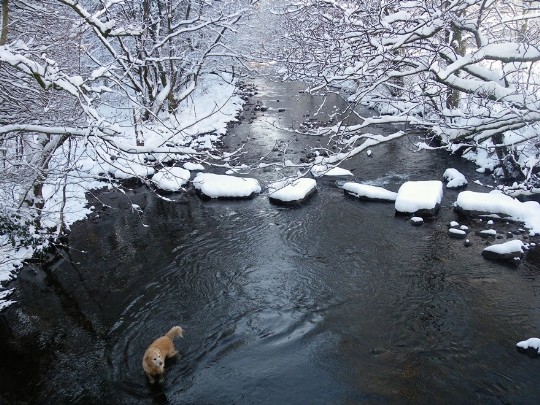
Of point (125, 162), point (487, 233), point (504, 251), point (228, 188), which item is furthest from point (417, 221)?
point (125, 162)

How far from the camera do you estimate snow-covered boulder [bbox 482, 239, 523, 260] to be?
8.94 m

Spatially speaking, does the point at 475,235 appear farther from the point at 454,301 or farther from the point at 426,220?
the point at 454,301

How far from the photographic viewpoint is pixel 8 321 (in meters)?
7.78

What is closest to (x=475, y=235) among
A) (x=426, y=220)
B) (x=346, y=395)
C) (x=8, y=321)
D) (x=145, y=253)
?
(x=426, y=220)

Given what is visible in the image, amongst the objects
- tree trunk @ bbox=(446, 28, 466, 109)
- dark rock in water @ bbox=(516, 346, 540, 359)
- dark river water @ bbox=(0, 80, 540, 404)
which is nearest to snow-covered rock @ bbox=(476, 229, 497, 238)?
dark river water @ bbox=(0, 80, 540, 404)

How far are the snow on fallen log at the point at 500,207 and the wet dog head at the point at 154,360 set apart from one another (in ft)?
28.1

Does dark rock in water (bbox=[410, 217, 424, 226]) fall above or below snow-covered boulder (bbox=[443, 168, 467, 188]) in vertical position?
below

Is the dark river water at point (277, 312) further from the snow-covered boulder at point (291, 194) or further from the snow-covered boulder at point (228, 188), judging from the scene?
the snow-covered boulder at point (228, 188)

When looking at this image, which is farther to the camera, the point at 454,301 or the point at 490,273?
the point at 490,273

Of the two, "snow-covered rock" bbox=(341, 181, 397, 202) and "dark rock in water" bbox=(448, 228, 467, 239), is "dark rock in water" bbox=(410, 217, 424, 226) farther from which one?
"snow-covered rock" bbox=(341, 181, 397, 202)

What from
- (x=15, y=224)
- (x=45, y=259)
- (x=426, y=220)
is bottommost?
(x=426, y=220)

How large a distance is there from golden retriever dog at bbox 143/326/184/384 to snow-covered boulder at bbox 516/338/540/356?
5.42 m

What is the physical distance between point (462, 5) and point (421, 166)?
983cm

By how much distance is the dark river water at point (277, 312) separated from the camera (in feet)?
19.9
